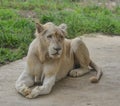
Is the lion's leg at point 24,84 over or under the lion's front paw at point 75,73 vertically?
over

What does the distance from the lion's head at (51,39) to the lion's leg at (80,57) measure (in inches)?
29.9

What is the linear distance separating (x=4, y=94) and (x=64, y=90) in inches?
31.1

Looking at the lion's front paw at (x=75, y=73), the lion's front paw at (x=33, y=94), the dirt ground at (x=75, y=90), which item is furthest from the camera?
the lion's front paw at (x=75, y=73)

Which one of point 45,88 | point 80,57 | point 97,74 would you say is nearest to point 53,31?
point 45,88

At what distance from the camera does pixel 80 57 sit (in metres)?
6.88

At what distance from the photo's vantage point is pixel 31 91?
235 inches

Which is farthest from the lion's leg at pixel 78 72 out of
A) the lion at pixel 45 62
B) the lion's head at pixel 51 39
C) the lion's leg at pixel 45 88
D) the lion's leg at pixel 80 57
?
the lion's head at pixel 51 39

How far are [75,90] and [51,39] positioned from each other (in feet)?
2.64

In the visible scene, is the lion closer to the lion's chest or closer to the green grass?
the lion's chest

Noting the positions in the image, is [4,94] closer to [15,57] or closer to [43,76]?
[43,76]

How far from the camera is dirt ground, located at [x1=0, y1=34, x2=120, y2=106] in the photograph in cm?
579

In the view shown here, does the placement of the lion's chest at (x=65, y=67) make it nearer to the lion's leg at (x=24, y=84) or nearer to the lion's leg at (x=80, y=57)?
the lion's leg at (x=80, y=57)

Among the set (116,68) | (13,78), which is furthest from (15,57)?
(116,68)

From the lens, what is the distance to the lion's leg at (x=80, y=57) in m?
6.79
